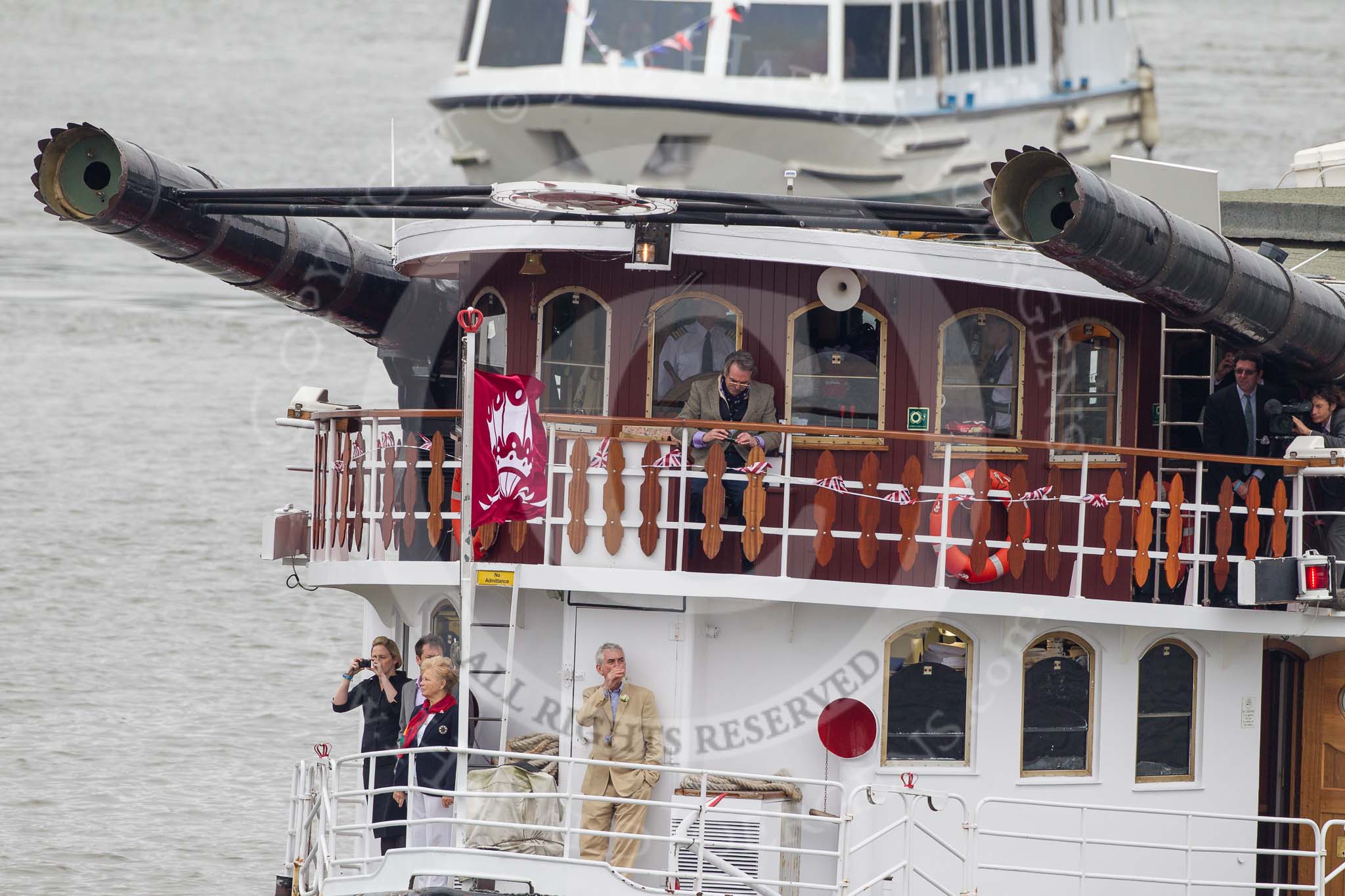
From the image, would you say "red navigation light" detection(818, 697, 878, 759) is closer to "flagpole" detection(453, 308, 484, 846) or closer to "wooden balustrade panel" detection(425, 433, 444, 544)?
"flagpole" detection(453, 308, 484, 846)

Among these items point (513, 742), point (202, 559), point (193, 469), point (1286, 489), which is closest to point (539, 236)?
point (513, 742)

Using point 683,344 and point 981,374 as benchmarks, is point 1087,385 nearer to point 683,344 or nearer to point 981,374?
point 981,374

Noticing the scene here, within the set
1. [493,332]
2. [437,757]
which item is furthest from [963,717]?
[493,332]

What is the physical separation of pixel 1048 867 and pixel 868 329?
425cm

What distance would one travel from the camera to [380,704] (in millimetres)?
14953

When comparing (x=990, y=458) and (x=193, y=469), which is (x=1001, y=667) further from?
(x=193, y=469)

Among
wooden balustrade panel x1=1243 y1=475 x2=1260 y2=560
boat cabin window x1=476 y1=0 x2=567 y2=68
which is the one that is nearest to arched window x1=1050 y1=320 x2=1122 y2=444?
wooden balustrade panel x1=1243 y1=475 x2=1260 y2=560

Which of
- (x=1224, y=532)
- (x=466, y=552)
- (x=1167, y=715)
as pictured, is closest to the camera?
(x=466, y=552)

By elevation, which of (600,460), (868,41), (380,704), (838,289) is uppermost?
(868,41)

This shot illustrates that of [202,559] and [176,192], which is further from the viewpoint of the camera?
[202,559]

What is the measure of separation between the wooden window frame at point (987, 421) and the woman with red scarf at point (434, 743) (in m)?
4.08

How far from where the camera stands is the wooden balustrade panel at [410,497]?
14398mm

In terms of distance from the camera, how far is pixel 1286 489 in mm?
15094

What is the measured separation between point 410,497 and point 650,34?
18539mm
